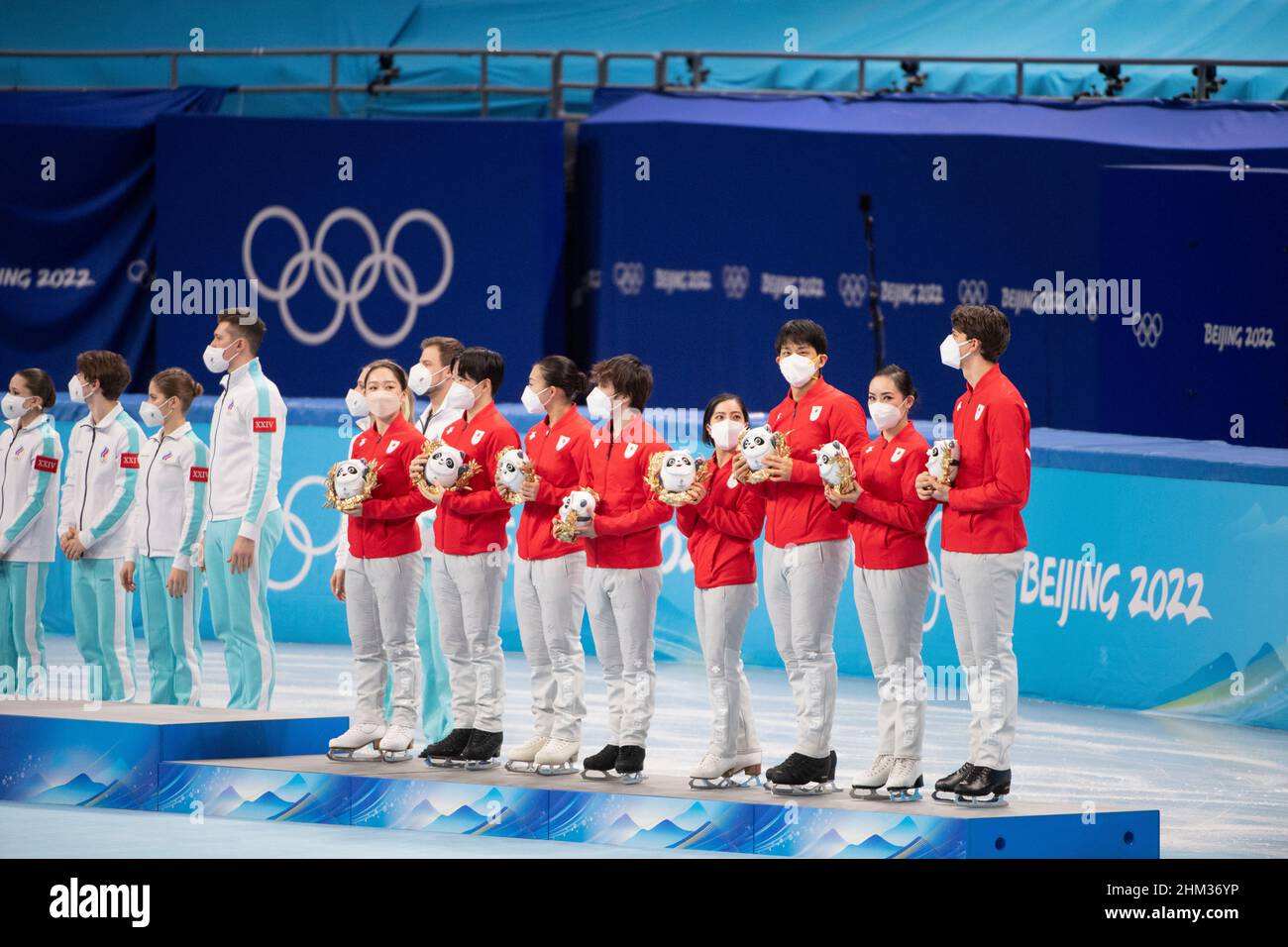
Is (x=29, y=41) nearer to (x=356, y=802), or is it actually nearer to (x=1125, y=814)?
(x=356, y=802)

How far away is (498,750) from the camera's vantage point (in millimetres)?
10492

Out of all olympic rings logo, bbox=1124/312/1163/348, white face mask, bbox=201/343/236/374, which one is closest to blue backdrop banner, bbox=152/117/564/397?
olympic rings logo, bbox=1124/312/1163/348

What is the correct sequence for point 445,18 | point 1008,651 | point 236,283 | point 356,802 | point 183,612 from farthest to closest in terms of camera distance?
point 445,18
point 236,283
point 183,612
point 356,802
point 1008,651

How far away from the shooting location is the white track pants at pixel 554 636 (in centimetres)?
1020

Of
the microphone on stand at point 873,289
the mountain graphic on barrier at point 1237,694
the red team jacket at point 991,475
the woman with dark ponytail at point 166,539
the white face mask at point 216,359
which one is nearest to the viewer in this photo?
the red team jacket at point 991,475

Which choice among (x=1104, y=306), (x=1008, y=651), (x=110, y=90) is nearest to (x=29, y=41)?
(x=110, y=90)

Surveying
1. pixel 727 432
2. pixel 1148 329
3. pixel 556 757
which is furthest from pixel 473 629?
pixel 1148 329

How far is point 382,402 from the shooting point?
10.6 meters

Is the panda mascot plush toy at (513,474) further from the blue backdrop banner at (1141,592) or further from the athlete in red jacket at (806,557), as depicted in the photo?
the blue backdrop banner at (1141,592)

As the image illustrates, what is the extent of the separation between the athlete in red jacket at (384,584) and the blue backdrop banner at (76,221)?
27.0 ft

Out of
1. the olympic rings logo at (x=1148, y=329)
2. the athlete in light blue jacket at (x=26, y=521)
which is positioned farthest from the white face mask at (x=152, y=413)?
the olympic rings logo at (x=1148, y=329)

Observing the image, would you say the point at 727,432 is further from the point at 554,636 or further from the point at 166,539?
the point at 166,539

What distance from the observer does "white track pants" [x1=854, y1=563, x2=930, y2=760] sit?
9367mm

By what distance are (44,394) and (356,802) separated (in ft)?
12.6
